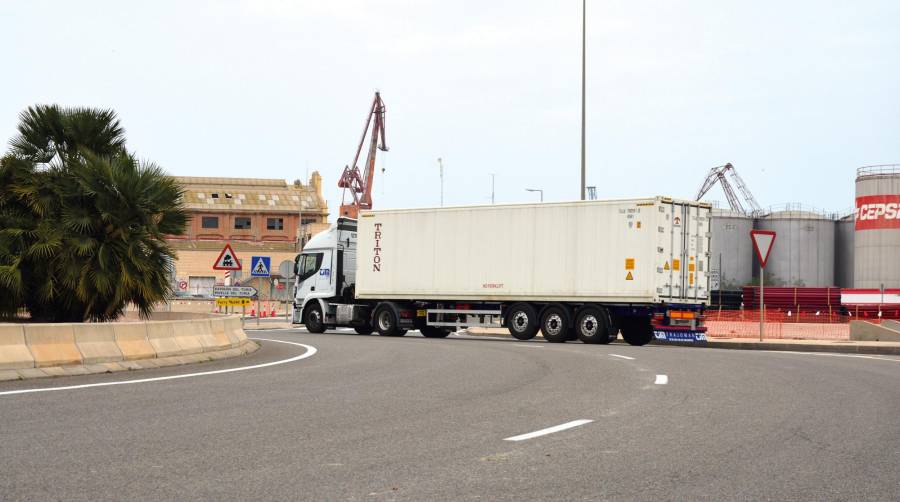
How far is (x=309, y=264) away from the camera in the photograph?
33.6 m

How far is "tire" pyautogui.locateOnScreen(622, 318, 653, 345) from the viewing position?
2745 centimetres

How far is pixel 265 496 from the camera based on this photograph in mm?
5652

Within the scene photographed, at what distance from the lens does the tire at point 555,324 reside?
26.9 m

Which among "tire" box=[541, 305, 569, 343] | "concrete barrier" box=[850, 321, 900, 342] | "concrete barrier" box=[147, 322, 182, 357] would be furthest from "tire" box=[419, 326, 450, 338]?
"concrete barrier" box=[147, 322, 182, 357]

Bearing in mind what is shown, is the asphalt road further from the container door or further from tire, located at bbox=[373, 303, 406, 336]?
tire, located at bbox=[373, 303, 406, 336]

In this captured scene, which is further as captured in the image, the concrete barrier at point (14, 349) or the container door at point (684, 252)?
the container door at point (684, 252)

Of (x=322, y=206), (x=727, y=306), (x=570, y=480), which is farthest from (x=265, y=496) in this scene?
(x=322, y=206)

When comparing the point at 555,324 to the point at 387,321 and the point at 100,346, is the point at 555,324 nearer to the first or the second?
the point at 387,321

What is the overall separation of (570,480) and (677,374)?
8611 millimetres

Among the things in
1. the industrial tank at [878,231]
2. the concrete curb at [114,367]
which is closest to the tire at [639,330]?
the concrete curb at [114,367]

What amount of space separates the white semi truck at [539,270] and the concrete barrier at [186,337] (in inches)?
469

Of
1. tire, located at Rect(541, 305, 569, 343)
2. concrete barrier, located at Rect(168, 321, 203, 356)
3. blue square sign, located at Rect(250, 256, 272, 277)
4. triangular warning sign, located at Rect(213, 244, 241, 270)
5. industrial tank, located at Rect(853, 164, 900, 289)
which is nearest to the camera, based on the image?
concrete barrier, located at Rect(168, 321, 203, 356)

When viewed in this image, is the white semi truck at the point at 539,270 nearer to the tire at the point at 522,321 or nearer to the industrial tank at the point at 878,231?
the tire at the point at 522,321

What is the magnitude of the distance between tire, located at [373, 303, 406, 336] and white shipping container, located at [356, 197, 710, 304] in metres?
0.38
